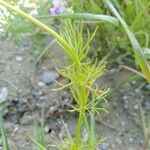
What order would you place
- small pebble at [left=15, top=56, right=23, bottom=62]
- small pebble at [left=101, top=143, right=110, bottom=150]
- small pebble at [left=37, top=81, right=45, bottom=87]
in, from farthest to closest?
small pebble at [left=15, top=56, right=23, bottom=62]
small pebble at [left=37, top=81, right=45, bottom=87]
small pebble at [left=101, top=143, right=110, bottom=150]

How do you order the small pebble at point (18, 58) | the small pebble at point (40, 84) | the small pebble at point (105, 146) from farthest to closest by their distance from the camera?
1. the small pebble at point (18, 58)
2. the small pebble at point (40, 84)
3. the small pebble at point (105, 146)

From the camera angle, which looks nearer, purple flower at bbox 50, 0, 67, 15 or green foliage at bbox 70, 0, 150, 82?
green foliage at bbox 70, 0, 150, 82

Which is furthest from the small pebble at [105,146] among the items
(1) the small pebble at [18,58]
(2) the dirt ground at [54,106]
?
(1) the small pebble at [18,58]

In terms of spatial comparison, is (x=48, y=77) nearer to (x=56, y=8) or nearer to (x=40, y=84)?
(x=40, y=84)

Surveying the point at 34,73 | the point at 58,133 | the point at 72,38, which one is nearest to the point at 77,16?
the point at 72,38

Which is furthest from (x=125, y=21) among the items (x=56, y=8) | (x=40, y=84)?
(x=40, y=84)

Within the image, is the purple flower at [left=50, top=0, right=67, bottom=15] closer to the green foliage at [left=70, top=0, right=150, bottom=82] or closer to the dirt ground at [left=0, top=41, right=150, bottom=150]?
the green foliage at [left=70, top=0, right=150, bottom=82]

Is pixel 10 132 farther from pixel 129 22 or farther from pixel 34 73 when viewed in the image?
pixel 129 22

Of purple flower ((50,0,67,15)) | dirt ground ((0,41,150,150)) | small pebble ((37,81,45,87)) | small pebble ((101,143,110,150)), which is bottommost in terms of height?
small pebble ((101,143,110,150))

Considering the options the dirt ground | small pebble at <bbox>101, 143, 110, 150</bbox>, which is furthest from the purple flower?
small pebble at <bbox>101, 143, 110, 150</bbox>

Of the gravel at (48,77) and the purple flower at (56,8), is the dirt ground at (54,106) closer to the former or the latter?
the gravel at (48,77)
